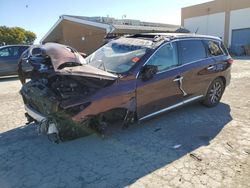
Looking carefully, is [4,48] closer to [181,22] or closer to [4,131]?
[4,131]

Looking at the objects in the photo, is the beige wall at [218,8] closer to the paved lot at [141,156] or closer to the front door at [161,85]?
the paved lot at [141,156]

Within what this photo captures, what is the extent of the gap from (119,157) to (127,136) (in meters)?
0.82

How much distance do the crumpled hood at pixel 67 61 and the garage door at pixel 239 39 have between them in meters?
29.4

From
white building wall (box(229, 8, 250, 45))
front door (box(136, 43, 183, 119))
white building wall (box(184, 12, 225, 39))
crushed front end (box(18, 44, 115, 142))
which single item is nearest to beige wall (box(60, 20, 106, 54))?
white building wall (box(184, 12, 225, 39))

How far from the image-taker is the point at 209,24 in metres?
35.8

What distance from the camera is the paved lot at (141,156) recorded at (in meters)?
3.49

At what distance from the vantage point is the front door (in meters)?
4.80

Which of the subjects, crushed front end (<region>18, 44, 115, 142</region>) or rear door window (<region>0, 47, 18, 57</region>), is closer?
crushed front end (<region>18, 44, 115, 142</region>)

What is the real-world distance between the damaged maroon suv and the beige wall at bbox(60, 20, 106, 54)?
725 inches

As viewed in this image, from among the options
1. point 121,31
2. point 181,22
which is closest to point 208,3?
point 181,22

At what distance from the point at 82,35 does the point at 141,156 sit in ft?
74.7

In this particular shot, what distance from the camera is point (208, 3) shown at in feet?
117

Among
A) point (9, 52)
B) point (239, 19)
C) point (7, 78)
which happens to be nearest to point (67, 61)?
point (9, 52)

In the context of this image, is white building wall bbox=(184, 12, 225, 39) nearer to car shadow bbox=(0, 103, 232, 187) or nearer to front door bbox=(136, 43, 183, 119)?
front door bbox=(136, 43, 183, 119)
